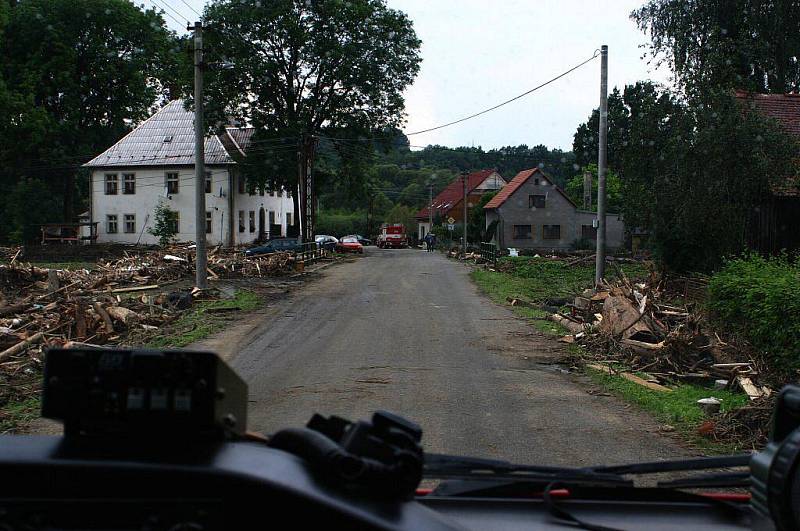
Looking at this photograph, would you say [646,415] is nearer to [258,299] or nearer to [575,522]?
Answer: [575,522]

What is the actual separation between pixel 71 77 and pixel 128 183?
8.95 metres

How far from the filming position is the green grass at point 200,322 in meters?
16.1

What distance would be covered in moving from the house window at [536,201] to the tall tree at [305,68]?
1938 cm

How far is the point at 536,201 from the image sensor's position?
2815 inches

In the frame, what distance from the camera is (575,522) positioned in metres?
2.27

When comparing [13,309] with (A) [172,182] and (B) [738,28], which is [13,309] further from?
(A) [172,182]

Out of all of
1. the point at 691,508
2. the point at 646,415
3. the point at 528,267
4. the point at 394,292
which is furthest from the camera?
the point at 528,267

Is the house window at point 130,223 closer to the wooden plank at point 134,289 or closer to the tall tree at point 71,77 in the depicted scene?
the tall tree at point 71,77

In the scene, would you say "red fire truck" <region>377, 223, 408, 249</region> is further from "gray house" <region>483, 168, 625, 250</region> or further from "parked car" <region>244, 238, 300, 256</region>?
"parked car" <region>244, 238, 300, 256</region>

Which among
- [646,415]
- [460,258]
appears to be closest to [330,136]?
[460,258]

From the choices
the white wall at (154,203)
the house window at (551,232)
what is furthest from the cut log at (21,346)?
the house window at (551,232)

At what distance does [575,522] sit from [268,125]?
179 feet

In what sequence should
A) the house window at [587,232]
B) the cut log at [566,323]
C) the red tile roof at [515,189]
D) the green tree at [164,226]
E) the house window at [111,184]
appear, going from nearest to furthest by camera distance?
the cut log at [566,323] → the green tree at [164,226] → the house window at [111,184] → the red tile roof at [515,189] → the house window at [587,232]

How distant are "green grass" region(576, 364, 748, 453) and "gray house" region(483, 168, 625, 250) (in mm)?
58587
